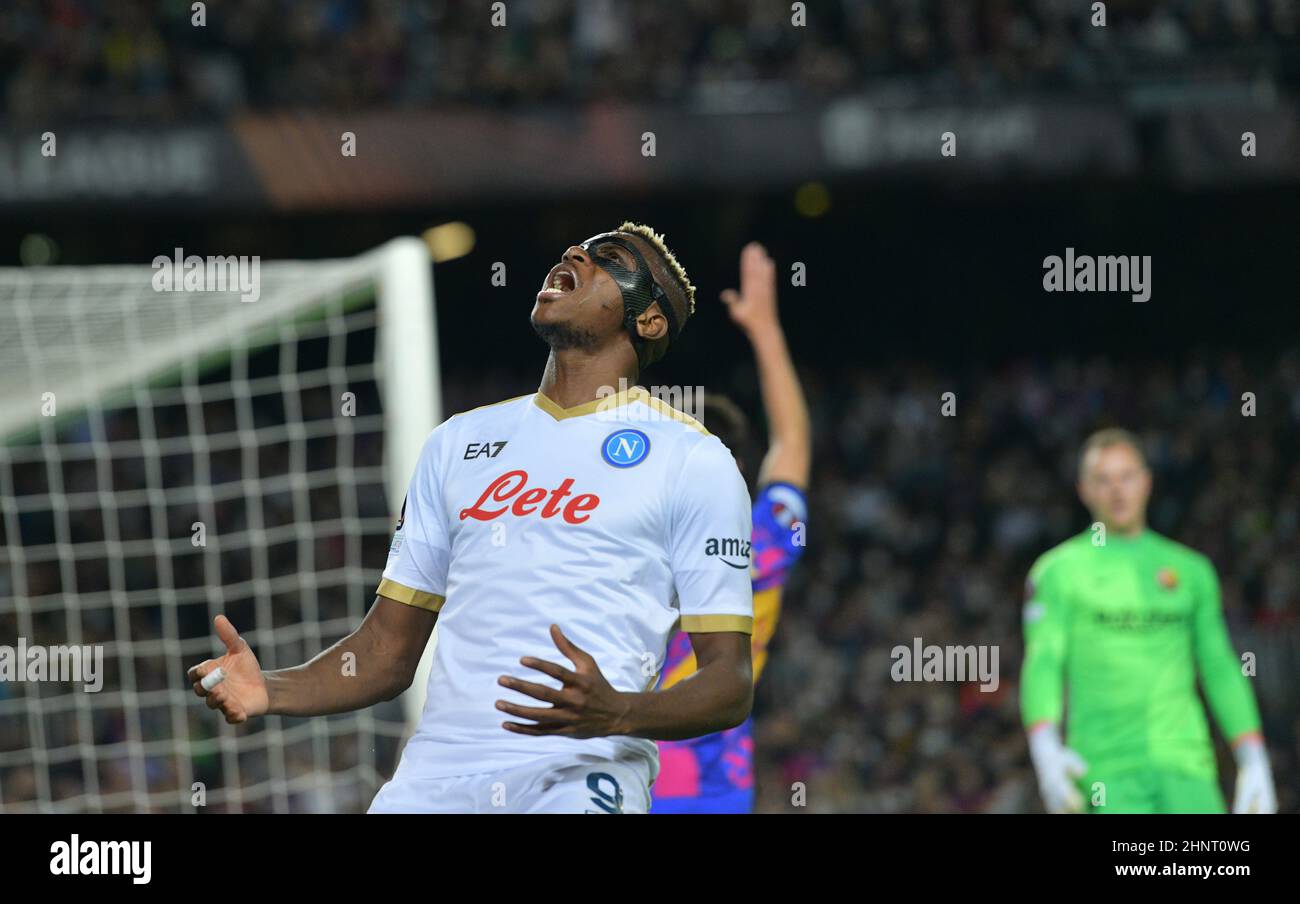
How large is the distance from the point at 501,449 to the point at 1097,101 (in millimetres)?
10664

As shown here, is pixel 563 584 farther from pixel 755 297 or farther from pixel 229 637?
pixel 755 297

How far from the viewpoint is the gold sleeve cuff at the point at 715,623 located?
2.79 metres

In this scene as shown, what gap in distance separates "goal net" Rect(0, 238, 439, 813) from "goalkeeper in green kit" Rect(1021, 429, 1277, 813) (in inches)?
87.6

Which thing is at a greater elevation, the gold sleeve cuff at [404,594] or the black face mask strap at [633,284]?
the black face mask strap at [633,284]

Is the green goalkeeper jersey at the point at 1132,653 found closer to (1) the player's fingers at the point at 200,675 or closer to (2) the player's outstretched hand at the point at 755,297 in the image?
(2) the player's outstretched hand at the point at 755,297

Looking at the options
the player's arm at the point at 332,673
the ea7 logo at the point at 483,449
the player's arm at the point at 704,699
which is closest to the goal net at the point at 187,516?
the player's arm at the point at 332,673

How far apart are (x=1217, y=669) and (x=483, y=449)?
3.62 meters

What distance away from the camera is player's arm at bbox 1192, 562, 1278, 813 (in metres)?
5.55

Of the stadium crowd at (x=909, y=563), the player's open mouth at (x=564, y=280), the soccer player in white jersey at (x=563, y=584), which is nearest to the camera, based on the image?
the soccer player in white jersey at (x=563, y=584)

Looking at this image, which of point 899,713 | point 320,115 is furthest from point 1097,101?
point 320,115

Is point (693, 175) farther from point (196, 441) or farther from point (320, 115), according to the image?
point (196, 441)

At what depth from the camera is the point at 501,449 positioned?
2.97m

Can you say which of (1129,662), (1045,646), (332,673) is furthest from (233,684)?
(1129,662)

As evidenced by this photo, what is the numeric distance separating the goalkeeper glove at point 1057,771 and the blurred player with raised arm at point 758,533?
1413 mm
